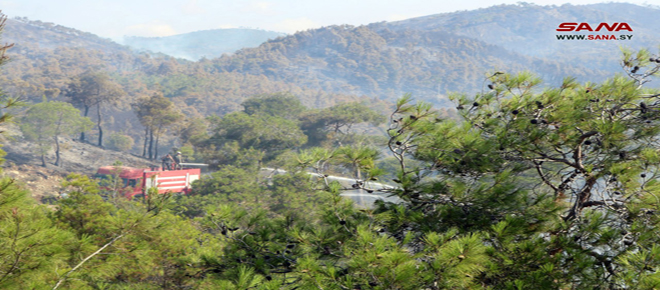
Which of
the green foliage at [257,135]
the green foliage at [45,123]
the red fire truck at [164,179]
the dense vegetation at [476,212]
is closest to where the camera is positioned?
the dense vegetation at [476,212]

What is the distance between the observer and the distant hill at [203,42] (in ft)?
543

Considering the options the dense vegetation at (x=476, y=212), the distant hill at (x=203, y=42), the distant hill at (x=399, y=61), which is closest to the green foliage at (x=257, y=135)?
the dense vegetation at (x=476, y=212)

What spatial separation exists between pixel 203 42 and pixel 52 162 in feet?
497

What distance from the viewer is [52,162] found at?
28016mm

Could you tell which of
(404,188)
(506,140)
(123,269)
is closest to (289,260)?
(404,188)

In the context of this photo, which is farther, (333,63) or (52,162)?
(333,63)

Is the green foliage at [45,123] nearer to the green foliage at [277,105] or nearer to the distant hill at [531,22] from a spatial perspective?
the green foliage at [277,105]

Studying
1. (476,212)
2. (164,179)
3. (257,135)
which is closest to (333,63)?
(257,135)

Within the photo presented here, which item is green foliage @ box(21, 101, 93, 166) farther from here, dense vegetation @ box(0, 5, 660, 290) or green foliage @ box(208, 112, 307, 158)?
dense vegetation @ box(0, 5, 660, 290)

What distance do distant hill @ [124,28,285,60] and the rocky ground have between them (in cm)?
13439

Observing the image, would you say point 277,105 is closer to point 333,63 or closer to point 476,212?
point 476,212

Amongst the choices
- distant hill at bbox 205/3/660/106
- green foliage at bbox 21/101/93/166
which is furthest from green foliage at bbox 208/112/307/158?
distant hill at bbox 205/3/660/106

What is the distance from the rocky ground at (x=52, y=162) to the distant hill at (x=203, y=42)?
134389mm

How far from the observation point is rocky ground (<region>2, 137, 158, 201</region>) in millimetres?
22531
